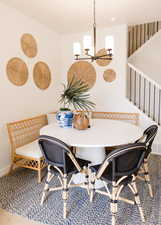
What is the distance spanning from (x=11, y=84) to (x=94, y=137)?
5.88 ft

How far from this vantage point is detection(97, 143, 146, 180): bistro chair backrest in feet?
5.31

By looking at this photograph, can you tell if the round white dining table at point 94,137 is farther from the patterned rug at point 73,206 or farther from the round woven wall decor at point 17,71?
the round woven wall decor at point 17,71

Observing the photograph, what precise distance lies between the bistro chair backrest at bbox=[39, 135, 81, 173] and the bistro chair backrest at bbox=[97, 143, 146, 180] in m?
0.36

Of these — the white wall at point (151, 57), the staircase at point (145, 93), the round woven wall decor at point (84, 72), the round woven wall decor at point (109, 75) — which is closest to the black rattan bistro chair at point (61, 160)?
the round woven wall decor at point (109, 75)

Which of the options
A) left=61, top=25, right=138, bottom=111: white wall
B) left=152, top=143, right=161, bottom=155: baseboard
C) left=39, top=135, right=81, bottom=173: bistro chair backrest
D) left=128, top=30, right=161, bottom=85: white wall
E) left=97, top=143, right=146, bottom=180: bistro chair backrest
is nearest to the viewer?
left=97, top=143, right=146, bottom=180: bistro chair backrest

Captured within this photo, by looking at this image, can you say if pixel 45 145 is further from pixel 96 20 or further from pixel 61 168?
pixel 96 20

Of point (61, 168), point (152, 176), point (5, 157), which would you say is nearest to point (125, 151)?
point (61, 168)

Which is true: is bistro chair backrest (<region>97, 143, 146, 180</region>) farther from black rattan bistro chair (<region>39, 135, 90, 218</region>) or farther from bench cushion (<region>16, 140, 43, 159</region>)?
bench cushion (<region>16, 140, 43, 159</region>)

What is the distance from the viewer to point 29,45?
332 centimetres

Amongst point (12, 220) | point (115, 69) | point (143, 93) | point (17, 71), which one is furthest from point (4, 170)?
point (143, 93)

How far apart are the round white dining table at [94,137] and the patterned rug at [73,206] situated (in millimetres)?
379

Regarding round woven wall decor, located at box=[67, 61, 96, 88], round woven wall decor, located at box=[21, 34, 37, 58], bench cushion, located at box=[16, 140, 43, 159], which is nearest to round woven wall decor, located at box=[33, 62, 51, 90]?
round woven wall decor, located at box=[21, 34, 37, 58]

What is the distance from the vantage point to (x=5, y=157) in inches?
Answer: 117

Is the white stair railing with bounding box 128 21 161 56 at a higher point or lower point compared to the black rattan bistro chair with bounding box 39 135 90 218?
higher
